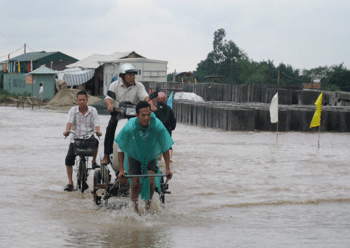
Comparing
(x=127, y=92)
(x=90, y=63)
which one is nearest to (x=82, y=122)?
(x=127, y=92)

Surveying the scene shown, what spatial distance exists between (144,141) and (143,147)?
0.09m

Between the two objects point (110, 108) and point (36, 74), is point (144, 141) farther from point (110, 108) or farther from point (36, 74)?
point (36, 74)

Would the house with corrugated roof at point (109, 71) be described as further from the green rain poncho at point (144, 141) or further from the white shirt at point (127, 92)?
the green rain poncho at point (144, 141)

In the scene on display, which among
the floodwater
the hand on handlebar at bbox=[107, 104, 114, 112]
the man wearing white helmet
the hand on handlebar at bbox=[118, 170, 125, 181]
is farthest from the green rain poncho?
the man wearing white helmet

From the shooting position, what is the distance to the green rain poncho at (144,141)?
611 centimetres

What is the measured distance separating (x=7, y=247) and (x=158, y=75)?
1750 inches

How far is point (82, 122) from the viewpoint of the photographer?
8.23 m

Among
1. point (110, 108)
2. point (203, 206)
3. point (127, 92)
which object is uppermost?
point (127, 92)

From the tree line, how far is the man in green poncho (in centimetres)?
→ 6992

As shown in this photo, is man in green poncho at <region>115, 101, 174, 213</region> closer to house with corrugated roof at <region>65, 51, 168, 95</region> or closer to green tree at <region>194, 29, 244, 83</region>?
house with corrugated roof at <region>65, 51, 168, 95</region>

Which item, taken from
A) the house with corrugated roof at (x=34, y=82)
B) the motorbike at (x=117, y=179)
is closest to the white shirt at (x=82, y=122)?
the motorbike at (x=117, y=179)

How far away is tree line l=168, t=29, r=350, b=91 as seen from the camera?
265 ft

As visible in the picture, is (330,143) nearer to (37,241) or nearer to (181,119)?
(181,119)

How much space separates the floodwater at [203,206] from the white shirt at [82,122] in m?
1.03
